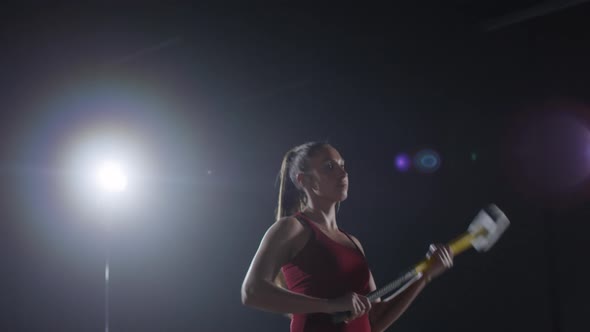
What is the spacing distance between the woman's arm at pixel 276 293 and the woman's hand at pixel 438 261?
0.26 meters

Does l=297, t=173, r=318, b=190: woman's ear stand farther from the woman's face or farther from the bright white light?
the bright white light

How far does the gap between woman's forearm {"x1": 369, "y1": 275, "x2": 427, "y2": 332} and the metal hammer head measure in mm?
199

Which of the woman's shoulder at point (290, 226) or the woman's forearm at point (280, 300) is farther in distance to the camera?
the woman's shoulder at point (290, 226)

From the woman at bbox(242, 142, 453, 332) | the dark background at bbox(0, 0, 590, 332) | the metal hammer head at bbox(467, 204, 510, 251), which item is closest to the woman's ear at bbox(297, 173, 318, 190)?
the woman at bbox(242, 142, 453, 332)

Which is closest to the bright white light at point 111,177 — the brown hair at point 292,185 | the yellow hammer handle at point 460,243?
the brown hair at point 292,185

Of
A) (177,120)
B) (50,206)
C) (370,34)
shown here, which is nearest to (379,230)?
(370,34)

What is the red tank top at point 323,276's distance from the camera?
1369 millimetres

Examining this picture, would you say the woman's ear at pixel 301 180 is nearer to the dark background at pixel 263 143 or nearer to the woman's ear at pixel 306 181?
the woman's ear at pixel 306 181

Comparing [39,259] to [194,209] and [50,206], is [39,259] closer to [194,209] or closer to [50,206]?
[50,206]

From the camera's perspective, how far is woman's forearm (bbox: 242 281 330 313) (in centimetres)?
128

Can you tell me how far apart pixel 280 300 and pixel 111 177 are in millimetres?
2043

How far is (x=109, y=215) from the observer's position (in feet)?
10.1

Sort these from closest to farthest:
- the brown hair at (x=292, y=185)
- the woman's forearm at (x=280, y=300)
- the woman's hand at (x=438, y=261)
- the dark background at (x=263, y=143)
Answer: the woman's forearm at (x=280, y=300)
the woman's hand at (x=438, y=261)
the brown hair at (x=292, y=185)
the dark background at (x=263, y=143)

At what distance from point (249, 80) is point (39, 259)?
4.80ft
